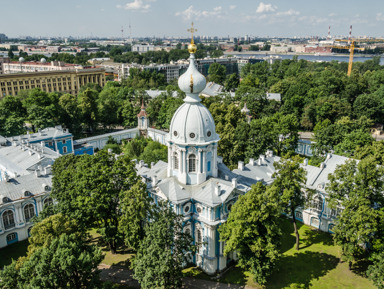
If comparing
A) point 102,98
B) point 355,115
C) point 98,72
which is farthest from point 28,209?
point 98,72

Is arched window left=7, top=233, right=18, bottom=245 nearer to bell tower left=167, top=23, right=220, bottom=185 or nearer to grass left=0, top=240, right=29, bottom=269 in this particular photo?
grass left=0, top=240, right=29, bottom=269

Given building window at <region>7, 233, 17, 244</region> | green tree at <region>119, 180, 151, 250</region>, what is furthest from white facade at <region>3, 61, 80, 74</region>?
green tree at <region>119, 180, 151, 250</region>

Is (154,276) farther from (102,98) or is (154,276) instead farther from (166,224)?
(102,98)

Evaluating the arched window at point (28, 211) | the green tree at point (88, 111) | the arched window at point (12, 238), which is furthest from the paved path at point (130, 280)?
the green tree at point (88, 111)

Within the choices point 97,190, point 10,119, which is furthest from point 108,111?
point 97,190

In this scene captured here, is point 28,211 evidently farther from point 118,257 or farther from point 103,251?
point 118,257

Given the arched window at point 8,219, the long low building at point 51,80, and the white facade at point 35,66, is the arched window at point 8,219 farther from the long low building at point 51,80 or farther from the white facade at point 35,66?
the white facade at point 35,66
